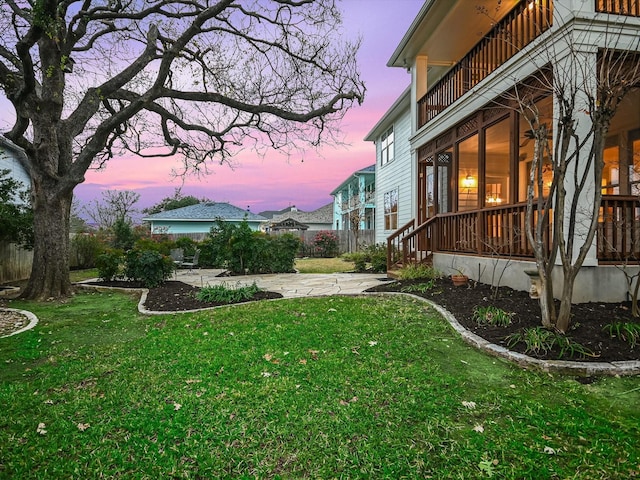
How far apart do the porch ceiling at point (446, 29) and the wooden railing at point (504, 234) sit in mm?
3980

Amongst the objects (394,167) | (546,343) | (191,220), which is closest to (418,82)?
(394,167)

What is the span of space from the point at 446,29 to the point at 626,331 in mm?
7970

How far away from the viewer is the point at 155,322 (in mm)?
5723

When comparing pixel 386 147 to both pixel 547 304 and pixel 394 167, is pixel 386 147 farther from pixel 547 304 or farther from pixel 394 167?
pixel 547 304

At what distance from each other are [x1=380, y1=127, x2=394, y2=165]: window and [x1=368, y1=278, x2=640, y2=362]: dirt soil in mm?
10333

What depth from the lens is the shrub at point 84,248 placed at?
49.5 feet

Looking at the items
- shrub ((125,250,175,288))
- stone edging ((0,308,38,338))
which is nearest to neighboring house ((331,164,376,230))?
shrub ((125,250,175,288))

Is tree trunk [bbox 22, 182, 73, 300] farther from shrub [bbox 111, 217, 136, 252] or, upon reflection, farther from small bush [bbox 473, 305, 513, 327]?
small bush [bbox 473, 305, 513, 327]

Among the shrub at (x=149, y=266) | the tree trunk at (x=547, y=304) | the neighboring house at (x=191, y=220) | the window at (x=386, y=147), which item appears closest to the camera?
the tree trunk at (x=547, y=304)

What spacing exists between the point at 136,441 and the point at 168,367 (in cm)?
134

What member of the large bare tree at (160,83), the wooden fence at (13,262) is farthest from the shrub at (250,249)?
the wooden fence at (13,262)

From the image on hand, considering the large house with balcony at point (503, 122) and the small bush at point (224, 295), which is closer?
the large house with balcony at point (503, 122)

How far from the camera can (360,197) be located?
2469 cm

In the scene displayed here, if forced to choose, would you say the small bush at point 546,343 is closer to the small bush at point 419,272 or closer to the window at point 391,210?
the small bush at point 419,272
